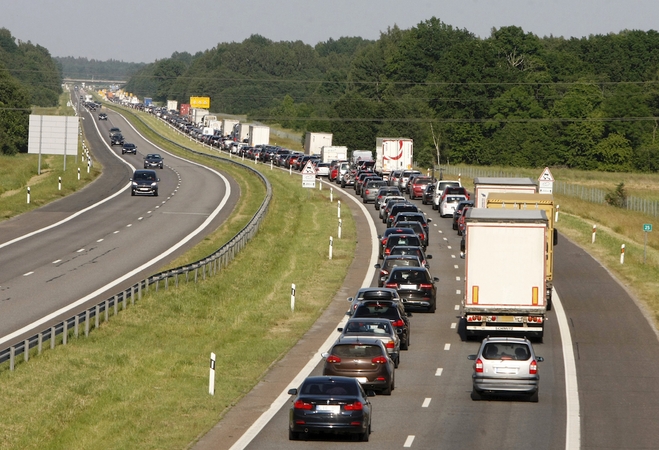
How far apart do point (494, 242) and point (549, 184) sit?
25.8 m

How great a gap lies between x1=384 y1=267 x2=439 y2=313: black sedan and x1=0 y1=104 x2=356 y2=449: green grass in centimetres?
278

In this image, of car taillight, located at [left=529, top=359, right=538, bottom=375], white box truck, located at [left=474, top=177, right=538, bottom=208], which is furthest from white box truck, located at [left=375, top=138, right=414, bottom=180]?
car taillight, located at [left=529, top=359, right=538, bottom=375]

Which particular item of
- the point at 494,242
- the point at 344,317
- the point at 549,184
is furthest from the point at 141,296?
the point at 549,184

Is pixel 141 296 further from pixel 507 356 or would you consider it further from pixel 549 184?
pixel 549 184

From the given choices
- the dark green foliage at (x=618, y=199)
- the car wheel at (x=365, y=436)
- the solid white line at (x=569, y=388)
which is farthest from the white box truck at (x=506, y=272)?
the dark green foliage at (x=618, y=199)

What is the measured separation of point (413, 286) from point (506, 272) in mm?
6255

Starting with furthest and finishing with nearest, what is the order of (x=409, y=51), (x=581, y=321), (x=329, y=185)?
(x=409, y=51)
(x=329, y=185)
(x=581, y=321)

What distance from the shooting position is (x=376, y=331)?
90.0 feet

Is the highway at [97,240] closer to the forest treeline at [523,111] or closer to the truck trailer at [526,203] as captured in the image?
the truck trailer at [526,203]

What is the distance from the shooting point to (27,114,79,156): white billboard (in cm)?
8838

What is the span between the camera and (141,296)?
36.8 metres

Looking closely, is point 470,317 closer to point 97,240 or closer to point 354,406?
point 354,406

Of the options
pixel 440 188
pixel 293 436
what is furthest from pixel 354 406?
pixel 440 188

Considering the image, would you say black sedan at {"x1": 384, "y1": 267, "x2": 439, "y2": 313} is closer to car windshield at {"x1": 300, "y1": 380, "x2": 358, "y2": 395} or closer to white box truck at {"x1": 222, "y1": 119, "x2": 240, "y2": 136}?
car windshield at {"x1": 300, "y1": 380, "x2": 358, "y2": 395}
